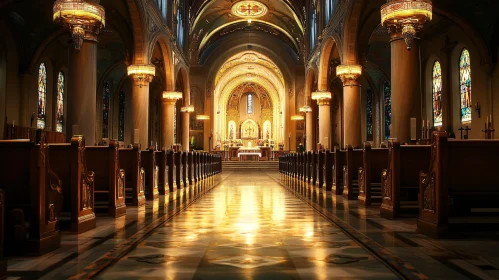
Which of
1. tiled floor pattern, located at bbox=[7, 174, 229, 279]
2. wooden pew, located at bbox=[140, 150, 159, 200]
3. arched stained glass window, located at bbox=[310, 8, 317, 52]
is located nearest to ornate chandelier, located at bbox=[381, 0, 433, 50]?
wooden pew, located at bbox=[140, 150, 159, 200]

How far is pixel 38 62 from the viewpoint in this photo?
22.0 meters

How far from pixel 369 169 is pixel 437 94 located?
666 inches

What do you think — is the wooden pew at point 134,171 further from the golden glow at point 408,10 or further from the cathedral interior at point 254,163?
the golden glow at point 408,10

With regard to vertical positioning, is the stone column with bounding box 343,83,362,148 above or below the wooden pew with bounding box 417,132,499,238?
→ above

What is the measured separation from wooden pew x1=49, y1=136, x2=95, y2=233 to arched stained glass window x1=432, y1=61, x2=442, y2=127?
20.8m

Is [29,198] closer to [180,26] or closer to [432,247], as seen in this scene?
[432,247]

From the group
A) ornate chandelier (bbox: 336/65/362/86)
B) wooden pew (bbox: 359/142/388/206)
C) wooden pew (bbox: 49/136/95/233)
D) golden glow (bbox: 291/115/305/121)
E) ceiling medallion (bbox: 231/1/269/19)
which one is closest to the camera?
wooden pew (bbox: 49/136/95/233)

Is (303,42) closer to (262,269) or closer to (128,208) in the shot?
(128,208)

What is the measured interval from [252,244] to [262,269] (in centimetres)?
117

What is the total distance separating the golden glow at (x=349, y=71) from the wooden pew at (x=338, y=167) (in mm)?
6784

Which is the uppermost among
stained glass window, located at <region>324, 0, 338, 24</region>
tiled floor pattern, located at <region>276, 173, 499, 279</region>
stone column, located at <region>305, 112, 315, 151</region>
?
stained glass window, located at <region>324, 0, 338, 24</region>

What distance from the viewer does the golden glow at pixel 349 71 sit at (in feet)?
60.6

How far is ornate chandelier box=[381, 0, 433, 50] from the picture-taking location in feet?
35.0

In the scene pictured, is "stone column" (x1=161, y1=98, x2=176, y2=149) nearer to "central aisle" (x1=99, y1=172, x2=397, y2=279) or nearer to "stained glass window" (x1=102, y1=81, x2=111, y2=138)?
"stained glass window" (x1=102, y1=81, x2=111, y2=138)
